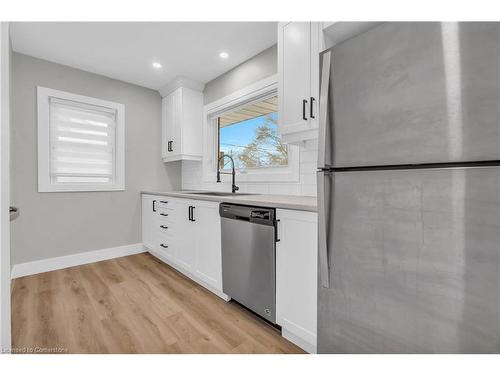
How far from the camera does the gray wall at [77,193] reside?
8.50ft

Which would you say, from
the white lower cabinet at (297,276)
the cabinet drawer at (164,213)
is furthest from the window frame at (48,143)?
the white lower cabinet at (297,276)

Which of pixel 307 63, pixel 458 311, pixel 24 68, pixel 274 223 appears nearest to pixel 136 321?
pixel 274 223

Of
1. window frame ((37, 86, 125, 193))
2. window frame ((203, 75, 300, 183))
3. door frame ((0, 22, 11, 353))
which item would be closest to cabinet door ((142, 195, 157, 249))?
window frame ((37, 86, 125, 193))

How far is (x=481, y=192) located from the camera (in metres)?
0.77

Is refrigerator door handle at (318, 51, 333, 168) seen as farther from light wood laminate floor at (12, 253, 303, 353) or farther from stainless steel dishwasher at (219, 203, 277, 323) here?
light wood laminate floor at (12, 253, 303, 353)

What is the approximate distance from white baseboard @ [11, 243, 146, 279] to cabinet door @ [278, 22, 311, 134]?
2797mm

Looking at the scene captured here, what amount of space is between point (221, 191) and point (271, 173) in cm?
88

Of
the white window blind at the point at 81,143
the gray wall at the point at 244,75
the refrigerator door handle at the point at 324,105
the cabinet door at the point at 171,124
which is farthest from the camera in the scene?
the cabinet door at the point at 171,124

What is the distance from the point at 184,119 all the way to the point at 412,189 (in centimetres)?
294

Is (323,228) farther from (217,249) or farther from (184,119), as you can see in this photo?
(184,119)

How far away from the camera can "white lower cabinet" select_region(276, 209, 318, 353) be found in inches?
53.0

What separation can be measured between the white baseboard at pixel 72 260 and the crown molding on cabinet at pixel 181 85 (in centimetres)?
230

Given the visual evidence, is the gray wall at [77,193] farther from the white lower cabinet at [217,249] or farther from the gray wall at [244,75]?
the gray wall at [244,75]
